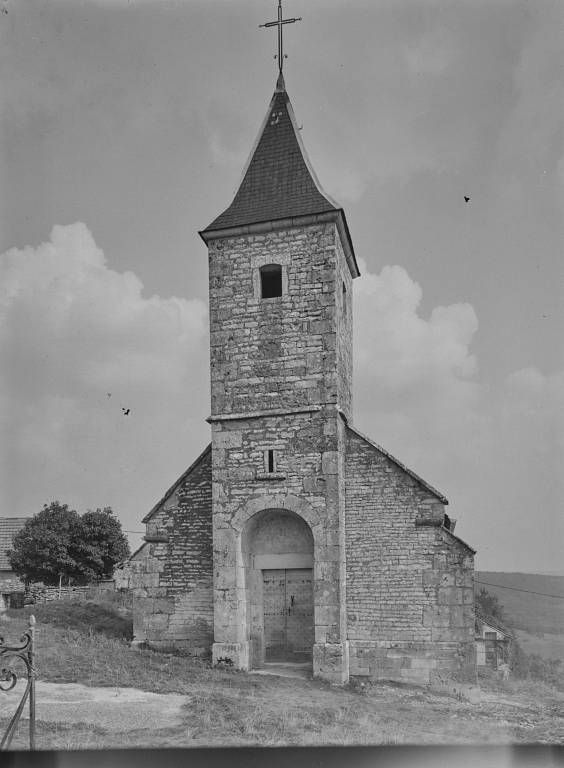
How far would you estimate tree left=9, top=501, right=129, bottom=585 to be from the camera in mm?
33062

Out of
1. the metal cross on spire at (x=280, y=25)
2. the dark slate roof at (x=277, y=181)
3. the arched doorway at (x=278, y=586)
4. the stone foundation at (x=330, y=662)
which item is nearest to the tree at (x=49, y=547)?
the arched doorway at (x=278, y=586)

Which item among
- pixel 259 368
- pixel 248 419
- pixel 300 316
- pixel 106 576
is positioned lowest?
pixel 106 576

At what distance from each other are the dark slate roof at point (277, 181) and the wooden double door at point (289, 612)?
815 cm

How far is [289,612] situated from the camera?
16172 millimetres

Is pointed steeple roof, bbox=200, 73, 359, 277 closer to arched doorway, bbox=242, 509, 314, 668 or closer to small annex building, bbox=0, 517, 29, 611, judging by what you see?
arched doorway, bbox=242, 509, 314, 668

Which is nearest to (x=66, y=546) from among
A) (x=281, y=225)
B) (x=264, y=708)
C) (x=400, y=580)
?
(x=400, y=580)

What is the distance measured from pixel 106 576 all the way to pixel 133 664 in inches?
912

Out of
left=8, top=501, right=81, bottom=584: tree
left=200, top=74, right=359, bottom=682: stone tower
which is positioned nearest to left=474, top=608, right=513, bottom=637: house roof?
left=200, top=74, right=359, bottom=682: stone tower

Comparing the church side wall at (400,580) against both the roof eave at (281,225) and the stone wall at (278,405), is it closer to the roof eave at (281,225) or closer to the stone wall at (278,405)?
the stone wall at (278,405)

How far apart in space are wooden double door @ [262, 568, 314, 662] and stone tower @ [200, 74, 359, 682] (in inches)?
0.9

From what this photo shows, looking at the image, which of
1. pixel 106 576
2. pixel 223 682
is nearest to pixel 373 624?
pixel 223 682

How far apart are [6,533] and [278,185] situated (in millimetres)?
34445

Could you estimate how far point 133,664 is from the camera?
14.0 meters

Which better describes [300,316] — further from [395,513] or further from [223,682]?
[223,682]
